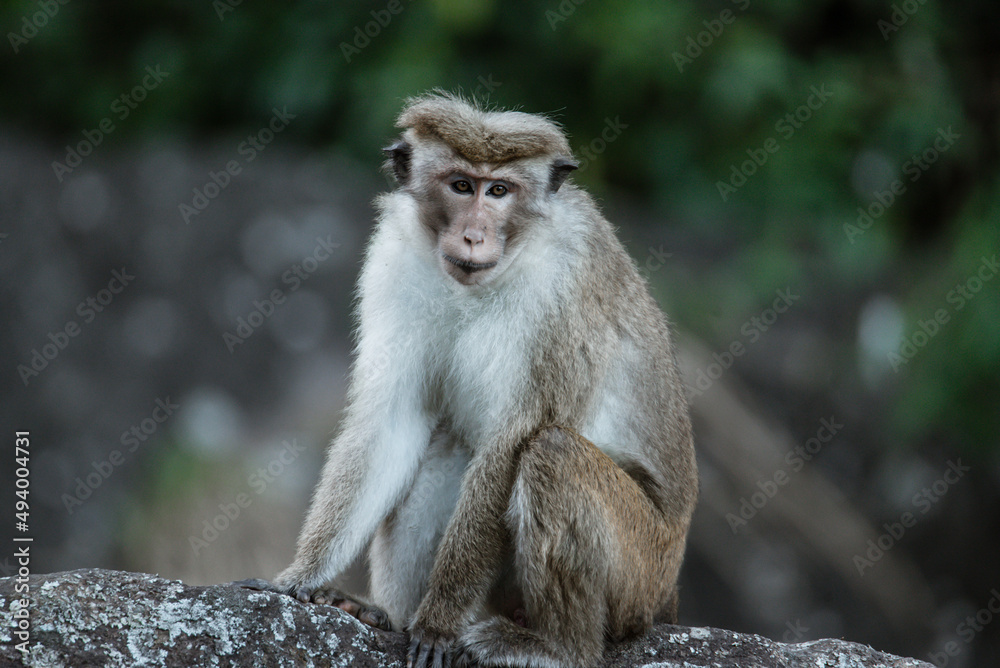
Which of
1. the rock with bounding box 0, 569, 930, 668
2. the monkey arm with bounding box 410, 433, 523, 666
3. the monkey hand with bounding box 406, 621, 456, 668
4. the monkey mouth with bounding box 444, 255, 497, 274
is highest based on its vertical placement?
the monkey mouth with bounding box 444, 255, 497, 274

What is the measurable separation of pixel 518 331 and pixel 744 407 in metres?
5.46

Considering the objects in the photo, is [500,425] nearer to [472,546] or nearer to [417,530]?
[472,546]

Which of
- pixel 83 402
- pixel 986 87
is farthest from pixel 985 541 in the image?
pixel 83 402

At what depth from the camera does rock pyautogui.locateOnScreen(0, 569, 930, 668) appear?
443 centimetres

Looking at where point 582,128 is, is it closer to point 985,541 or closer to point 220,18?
point 220,18

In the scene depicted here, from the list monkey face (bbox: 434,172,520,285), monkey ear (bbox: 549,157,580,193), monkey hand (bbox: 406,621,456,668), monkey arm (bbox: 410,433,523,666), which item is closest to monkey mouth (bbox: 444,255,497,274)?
monkey face (bbox: 434,172,520,285)

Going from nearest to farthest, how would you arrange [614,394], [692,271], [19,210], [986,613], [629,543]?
[629,543] → [614,394] → [986,613] → [692,271] → [19,210]

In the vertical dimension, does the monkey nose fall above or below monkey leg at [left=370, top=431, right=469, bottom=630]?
above

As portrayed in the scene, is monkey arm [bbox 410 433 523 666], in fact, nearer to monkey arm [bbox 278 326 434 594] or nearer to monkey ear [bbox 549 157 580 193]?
monkey arm [bbox 278 326 434 594]

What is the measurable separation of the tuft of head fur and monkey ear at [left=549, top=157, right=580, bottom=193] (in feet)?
0.19

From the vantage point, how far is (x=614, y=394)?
6.06m

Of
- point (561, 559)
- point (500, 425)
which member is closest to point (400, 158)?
point (500, 425)

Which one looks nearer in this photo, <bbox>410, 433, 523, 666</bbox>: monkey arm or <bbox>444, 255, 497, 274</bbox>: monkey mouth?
<bbox>410, 433, 523, 666</bbox>: monkey arm

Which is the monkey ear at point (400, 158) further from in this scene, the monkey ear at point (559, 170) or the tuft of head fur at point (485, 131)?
the monkey ear at point (559, 170)
